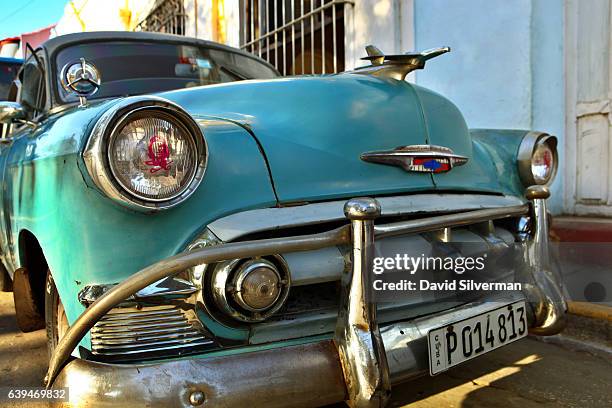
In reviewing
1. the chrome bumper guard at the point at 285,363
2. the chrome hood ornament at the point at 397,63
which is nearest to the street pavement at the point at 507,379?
the chrome bumper guard at the point at 285,363

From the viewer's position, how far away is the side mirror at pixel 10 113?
260cm

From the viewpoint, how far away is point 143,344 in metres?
1.42

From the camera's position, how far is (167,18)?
11.5 m

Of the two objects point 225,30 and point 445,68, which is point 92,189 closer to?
point 445,68

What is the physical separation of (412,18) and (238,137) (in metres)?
3.86

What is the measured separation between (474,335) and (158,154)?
3.66 ft

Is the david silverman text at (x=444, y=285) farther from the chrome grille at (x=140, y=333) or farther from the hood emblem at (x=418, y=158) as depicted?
the chrome grille at (x=140, y=333)

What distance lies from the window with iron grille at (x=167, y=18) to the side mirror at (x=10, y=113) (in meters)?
8.52

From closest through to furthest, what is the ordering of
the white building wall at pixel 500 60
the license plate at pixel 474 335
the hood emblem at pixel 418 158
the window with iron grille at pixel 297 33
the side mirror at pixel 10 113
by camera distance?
the license plate at pixel 474 335
the hood emblem at pixel 418 158
the side mirror at pixel 10 113
the white building wall at pixel 500 60
the window with iron grille at pixel 297 33

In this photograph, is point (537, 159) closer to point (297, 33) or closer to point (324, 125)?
point (324, 125)

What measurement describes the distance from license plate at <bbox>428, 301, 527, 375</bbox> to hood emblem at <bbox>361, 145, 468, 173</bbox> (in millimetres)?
527

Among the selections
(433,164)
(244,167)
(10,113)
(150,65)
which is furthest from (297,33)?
(244,167)

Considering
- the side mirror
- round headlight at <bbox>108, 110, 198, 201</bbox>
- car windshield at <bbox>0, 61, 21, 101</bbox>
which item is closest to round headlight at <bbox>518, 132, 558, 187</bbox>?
round headlight at <bbox>108, 110, 198, 201</bbox>

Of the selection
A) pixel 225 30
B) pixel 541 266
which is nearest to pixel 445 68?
pixel 541 266
